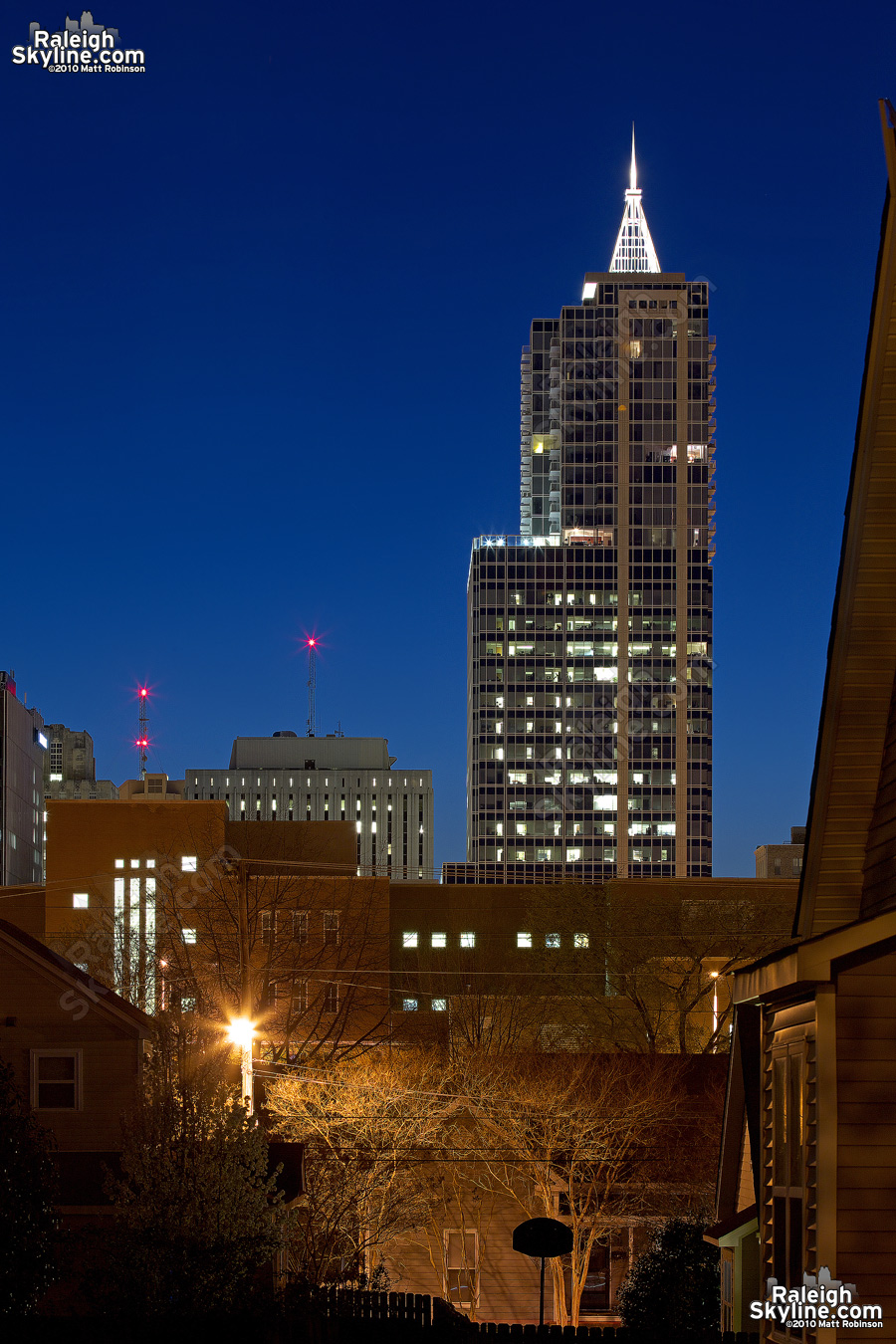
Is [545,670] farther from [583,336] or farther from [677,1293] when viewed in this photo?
[677,1293]

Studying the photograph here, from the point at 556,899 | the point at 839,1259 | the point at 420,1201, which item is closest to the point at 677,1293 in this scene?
the point at 420,1201

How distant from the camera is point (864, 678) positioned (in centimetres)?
1120

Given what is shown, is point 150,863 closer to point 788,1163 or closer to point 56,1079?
point 56,1079

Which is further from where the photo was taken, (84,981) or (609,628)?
(609,628)

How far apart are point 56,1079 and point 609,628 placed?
16357cm

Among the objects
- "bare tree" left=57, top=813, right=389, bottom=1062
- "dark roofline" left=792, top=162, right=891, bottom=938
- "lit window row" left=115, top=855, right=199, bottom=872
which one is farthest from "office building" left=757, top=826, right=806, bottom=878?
"dark roofline" left=792, top=162, right=891, bottom=938

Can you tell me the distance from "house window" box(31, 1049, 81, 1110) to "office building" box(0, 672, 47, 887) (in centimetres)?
15559

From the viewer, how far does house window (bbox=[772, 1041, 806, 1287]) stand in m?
9.08

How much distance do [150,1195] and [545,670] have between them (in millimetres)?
166935

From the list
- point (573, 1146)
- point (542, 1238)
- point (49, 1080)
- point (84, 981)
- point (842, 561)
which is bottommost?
point (573, 1146)

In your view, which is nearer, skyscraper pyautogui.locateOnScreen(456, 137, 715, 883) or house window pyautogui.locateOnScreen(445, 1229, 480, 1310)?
house window pyautogui.locateOnScreen(445, 1229, 480, 1310)

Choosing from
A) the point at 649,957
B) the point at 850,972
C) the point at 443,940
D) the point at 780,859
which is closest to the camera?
the point at 850,972

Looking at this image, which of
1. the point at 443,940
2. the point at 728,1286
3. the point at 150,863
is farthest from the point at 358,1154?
the point at 443,940

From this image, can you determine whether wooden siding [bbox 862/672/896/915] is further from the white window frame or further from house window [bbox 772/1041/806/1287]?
the white window frame
